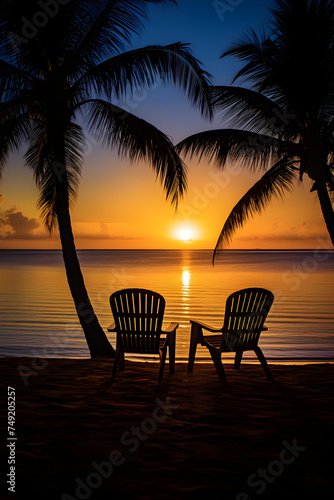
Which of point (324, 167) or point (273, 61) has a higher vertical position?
point (273, 61)

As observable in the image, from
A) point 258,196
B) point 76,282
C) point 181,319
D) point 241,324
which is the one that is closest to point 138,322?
point 241,324

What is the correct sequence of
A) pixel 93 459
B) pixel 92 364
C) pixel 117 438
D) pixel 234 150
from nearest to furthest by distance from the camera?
pixel 93 459, pixel 117 438, pixel 92 364, pixel 234 150

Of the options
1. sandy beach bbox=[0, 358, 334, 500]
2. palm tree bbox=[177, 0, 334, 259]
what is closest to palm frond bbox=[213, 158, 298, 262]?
palm tree bbox=[177, 0, 334, 259]

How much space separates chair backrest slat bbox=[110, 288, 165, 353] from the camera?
5117 millimetres

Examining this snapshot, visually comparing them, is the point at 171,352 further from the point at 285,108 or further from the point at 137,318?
the point at 285,108

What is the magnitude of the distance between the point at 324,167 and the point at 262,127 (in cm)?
144

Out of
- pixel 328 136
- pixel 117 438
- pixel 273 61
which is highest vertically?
pixel 273 61

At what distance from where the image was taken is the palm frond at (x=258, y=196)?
827 cm

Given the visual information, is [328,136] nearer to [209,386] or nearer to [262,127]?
[262,127]

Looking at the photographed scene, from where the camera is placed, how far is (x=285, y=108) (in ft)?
24.3

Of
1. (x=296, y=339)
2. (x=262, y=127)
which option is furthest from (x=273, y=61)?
(x=296, y=339)

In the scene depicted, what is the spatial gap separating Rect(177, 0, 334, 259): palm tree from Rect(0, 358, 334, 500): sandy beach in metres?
2.86

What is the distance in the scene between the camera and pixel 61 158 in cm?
673

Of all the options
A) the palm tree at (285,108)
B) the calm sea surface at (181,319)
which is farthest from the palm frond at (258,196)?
the calm sea surface at (181,319)
